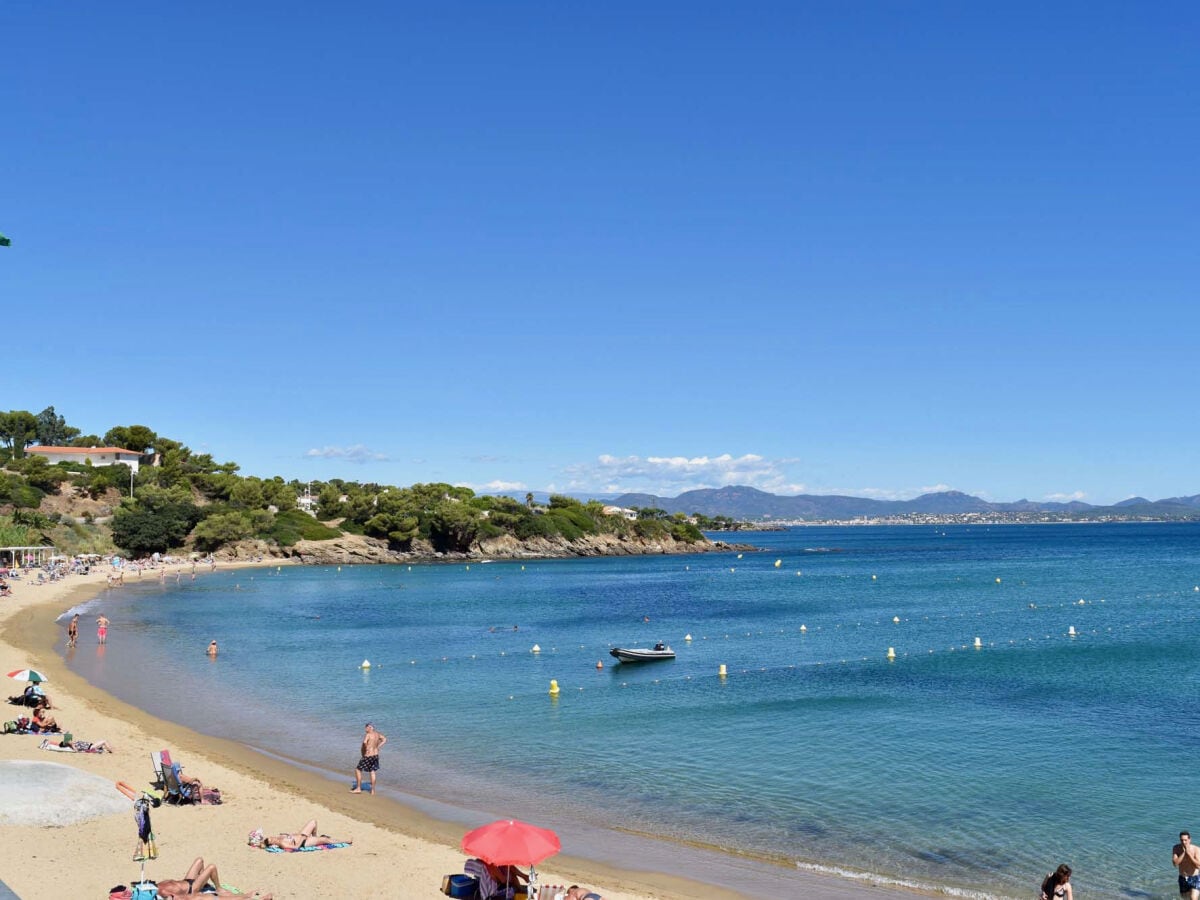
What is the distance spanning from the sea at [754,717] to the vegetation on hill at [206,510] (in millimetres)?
39552

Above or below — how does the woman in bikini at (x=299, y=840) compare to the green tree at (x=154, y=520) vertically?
below

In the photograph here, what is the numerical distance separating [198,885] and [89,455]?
147 m

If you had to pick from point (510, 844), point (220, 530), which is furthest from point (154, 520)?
point (510, 844)

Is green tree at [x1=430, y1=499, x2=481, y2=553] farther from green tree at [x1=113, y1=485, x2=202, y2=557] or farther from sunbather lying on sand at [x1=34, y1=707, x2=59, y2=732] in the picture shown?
sunbather lying on sand at [x1=34, y1=707, x2=59, y2=732]

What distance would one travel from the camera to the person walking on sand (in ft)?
48.7

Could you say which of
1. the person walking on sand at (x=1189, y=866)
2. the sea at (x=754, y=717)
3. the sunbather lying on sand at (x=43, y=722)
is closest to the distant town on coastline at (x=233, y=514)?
the sea at (x=754, y=717)

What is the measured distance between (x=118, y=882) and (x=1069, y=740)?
24.2 meters

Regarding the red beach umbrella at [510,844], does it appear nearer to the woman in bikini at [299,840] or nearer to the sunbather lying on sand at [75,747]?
the woman in bikini at [299,840]

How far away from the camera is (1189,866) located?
48.9ft

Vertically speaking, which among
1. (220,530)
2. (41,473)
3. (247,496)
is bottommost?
(220,530)

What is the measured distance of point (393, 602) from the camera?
7381 centimetres

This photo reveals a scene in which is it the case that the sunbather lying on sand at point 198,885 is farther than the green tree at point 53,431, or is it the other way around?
Answer: the green tree at point 53,431

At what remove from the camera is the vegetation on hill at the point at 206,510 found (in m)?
108

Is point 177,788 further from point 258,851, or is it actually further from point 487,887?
point 487,887
